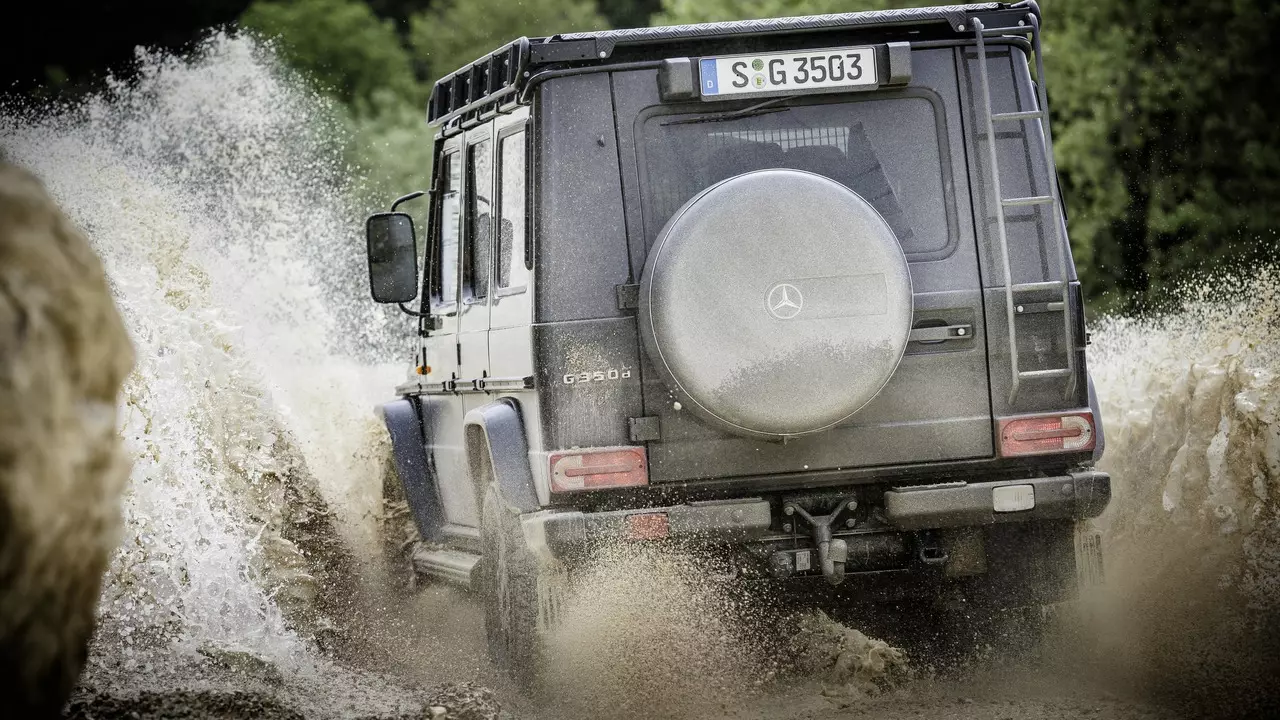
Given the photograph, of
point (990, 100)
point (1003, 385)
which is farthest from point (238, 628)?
point (990, 100)

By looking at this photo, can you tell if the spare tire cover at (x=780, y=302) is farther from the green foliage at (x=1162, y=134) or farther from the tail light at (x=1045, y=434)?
the green foliage at (x=1162, y=134)

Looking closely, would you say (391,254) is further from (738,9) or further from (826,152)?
(738,9)

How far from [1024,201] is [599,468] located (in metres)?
1.91

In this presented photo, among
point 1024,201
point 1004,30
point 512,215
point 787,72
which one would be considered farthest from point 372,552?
point 1004,30

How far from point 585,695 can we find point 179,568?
2.32m

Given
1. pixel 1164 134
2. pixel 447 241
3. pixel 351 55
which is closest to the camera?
pixel 447 241

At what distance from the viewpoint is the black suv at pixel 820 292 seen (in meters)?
5.60

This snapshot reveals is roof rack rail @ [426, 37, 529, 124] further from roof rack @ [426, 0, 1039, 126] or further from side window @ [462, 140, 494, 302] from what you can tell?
side window @ [462, 140, 494, 302]

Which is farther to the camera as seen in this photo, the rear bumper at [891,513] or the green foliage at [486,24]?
the green foliage at [486,24]

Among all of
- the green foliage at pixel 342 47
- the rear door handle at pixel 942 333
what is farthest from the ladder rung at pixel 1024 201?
the green foliage at pixel 342 47

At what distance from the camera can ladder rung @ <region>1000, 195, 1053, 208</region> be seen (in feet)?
19.5

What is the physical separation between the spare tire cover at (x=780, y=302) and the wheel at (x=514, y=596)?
104 cm

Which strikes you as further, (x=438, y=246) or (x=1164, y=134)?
(x=1164, y=134)

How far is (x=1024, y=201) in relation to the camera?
5.96 meters
